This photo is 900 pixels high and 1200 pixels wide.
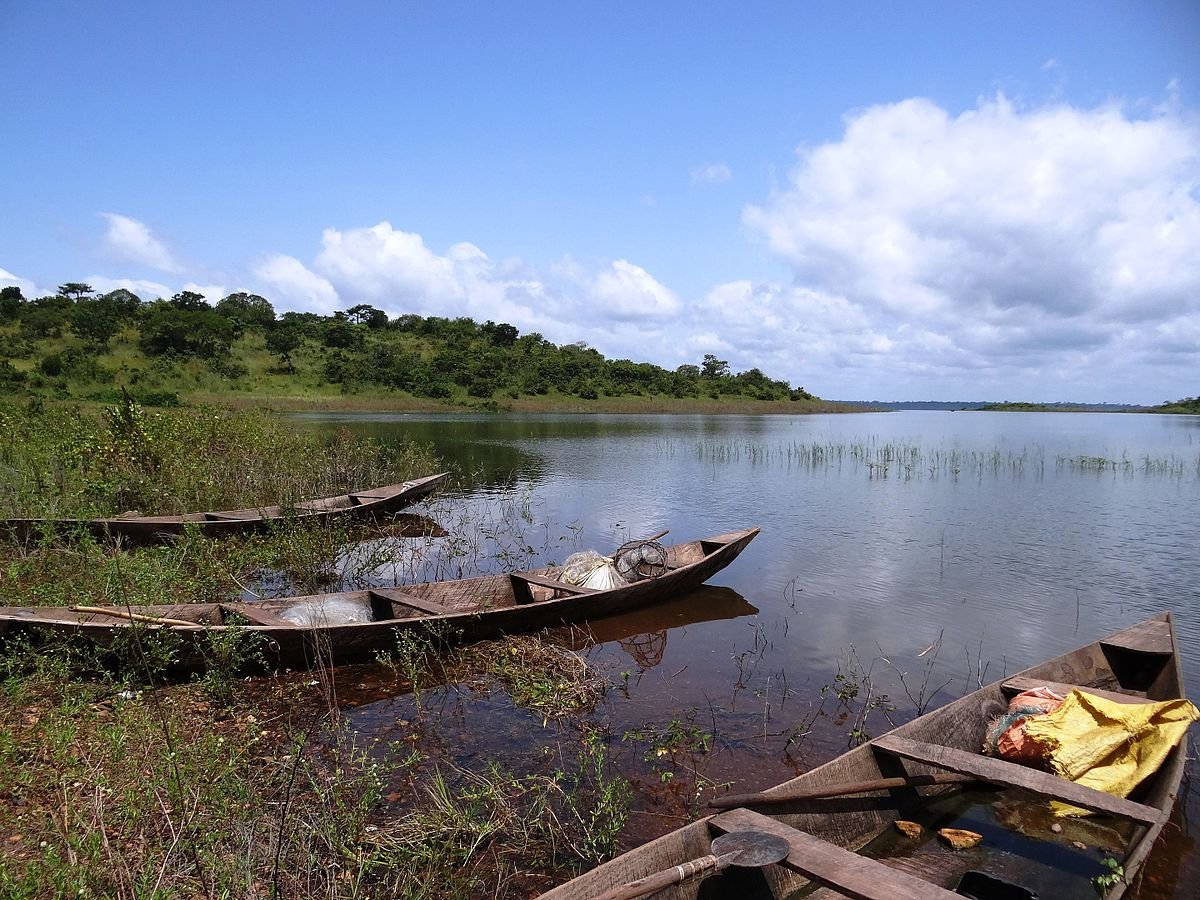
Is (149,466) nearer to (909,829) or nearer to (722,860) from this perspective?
(722,860)

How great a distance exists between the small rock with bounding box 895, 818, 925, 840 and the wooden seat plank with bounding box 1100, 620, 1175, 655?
129 inches

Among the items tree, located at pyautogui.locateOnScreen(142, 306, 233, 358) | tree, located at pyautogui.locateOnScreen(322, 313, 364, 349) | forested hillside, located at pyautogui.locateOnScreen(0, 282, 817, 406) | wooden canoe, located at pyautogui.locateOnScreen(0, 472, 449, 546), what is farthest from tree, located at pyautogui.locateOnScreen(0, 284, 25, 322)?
wooden canoe, located at pyautogui.locateOnScreen(0, 472, 449, 546)

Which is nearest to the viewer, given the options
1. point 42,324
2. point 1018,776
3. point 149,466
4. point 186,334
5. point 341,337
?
point 1018,776

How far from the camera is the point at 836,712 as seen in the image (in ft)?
21.8

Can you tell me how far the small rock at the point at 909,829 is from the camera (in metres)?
4.47

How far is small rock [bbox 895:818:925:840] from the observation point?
4.47 m

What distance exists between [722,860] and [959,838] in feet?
6.98

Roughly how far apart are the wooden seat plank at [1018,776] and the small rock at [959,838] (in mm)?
415

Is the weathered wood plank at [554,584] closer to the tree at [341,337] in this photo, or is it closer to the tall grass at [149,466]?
the tall grass at [149,466]

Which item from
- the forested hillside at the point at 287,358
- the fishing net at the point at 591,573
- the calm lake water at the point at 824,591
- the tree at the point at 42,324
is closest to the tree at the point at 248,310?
the forested hillside at the point at 287,358

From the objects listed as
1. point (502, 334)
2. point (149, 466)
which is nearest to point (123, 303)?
point (502, 334)

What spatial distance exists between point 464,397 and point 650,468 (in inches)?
1386

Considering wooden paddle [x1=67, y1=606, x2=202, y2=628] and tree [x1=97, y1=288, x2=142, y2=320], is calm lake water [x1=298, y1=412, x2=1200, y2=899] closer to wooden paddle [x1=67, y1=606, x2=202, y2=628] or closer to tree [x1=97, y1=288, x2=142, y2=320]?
wooden paddle [x1=67, y1=606, x2=202, y2=628]

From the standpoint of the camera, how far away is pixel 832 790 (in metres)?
4.01
